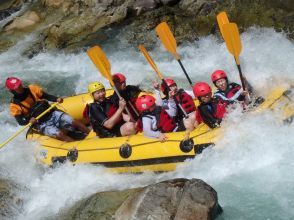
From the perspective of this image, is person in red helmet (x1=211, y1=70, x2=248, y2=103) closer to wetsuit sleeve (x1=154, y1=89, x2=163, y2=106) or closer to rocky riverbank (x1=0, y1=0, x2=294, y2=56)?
wetsuit sleeve (x1=154, y1=89, x2=163, y2=106)

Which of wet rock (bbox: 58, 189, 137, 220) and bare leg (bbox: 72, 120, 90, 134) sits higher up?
wet rock (bbox: 58, 189, 137, 220)

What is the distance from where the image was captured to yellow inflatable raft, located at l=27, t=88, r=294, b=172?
5121mm

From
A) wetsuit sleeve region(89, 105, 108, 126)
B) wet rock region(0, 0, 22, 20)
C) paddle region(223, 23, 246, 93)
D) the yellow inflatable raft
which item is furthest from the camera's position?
wet rock region(0, 0, 22, 20)

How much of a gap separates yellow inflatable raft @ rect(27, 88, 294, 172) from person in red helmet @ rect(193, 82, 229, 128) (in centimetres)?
10

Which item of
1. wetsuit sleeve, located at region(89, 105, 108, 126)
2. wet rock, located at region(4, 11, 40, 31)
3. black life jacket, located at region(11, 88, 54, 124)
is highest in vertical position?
black life jacket, located at region(11, 88, 54, 124)

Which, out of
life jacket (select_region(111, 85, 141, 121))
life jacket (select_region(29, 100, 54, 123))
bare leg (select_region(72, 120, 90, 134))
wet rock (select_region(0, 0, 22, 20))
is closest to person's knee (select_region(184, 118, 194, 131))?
life jacket (select_region(111, 85, 141, 121))

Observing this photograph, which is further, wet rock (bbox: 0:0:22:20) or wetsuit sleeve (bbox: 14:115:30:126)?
wet rock (bbox: 0:0:22:20)

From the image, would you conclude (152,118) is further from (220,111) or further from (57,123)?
(57,123)

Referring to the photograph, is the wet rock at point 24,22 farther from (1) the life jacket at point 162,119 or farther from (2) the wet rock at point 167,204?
(2) the wet rock at point 167,204

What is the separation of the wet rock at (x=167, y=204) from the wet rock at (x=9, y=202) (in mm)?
1320

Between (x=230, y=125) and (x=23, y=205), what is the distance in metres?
2.71

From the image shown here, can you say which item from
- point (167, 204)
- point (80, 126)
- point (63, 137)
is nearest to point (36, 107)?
point (63, 137)

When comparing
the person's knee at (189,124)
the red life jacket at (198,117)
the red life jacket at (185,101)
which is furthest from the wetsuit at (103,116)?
the red life jacket at (198,117)

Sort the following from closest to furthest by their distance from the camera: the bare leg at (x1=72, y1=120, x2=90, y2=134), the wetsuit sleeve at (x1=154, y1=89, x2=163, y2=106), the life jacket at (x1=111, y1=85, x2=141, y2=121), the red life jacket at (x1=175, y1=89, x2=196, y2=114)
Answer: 1. the red life jacket at (x1=175, y1=89, x2=196, y2=114)
2. the wetsuit sleeve at (x1=154, y1=89, x2=163, y2=106)
3. the life jacket at (x1=111, y1=85, x2=141, y2=121)
4. the bare leg at (x1=72, y1=120, x2=90, y2=134)
